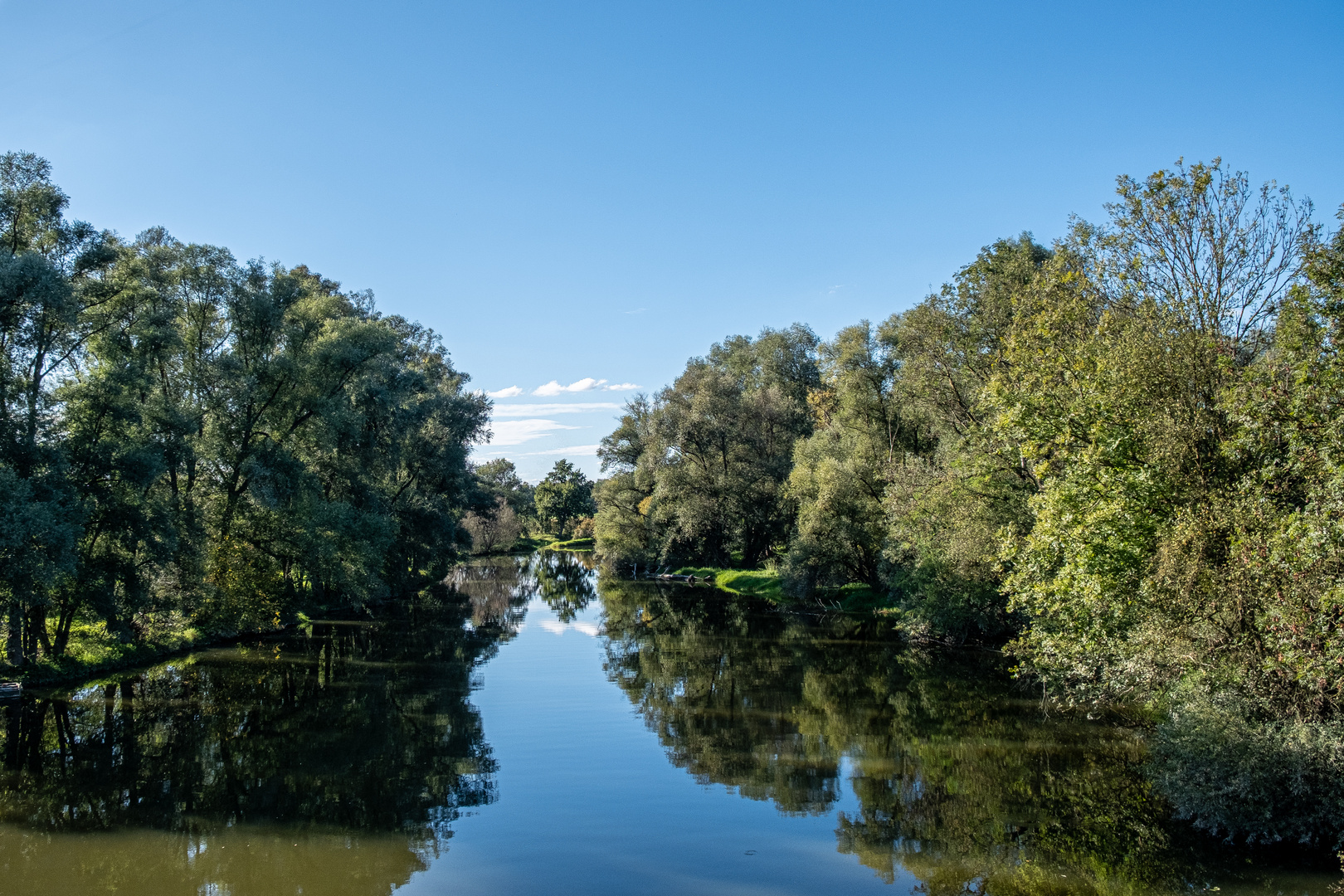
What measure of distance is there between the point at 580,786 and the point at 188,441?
66.9 ft

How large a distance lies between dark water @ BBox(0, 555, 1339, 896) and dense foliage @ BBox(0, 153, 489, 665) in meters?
3.77

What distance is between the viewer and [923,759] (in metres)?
18.6

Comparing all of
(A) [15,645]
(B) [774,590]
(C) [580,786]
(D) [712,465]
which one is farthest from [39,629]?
(D) [712,465]

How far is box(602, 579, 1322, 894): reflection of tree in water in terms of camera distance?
13195mm

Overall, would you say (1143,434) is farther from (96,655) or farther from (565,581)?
(565,581)

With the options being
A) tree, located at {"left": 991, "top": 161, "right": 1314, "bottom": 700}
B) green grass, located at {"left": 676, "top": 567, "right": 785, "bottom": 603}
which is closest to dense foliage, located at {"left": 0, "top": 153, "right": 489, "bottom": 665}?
green grass, located at {"left": 676, "top": 567, "right": 785, "bottom": 603}

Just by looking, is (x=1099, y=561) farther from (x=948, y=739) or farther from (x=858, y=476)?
(x=858, y=476)

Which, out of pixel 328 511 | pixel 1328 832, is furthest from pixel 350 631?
pixel 1328 832

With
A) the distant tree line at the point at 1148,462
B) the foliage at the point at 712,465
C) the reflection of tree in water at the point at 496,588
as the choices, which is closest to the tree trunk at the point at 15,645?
the reflection of tree in water at the point at 496,588

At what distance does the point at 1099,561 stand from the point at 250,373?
32.0 meters

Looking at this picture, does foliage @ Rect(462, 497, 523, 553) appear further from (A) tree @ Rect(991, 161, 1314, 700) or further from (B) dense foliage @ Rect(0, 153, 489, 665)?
(A) tree @ Rect(991, 161, 1314, 700)

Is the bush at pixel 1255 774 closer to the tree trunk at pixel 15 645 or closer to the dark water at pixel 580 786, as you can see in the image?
the dark water at pixel 580 786

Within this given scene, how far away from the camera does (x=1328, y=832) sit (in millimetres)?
12875

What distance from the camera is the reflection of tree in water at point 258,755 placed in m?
14.3
